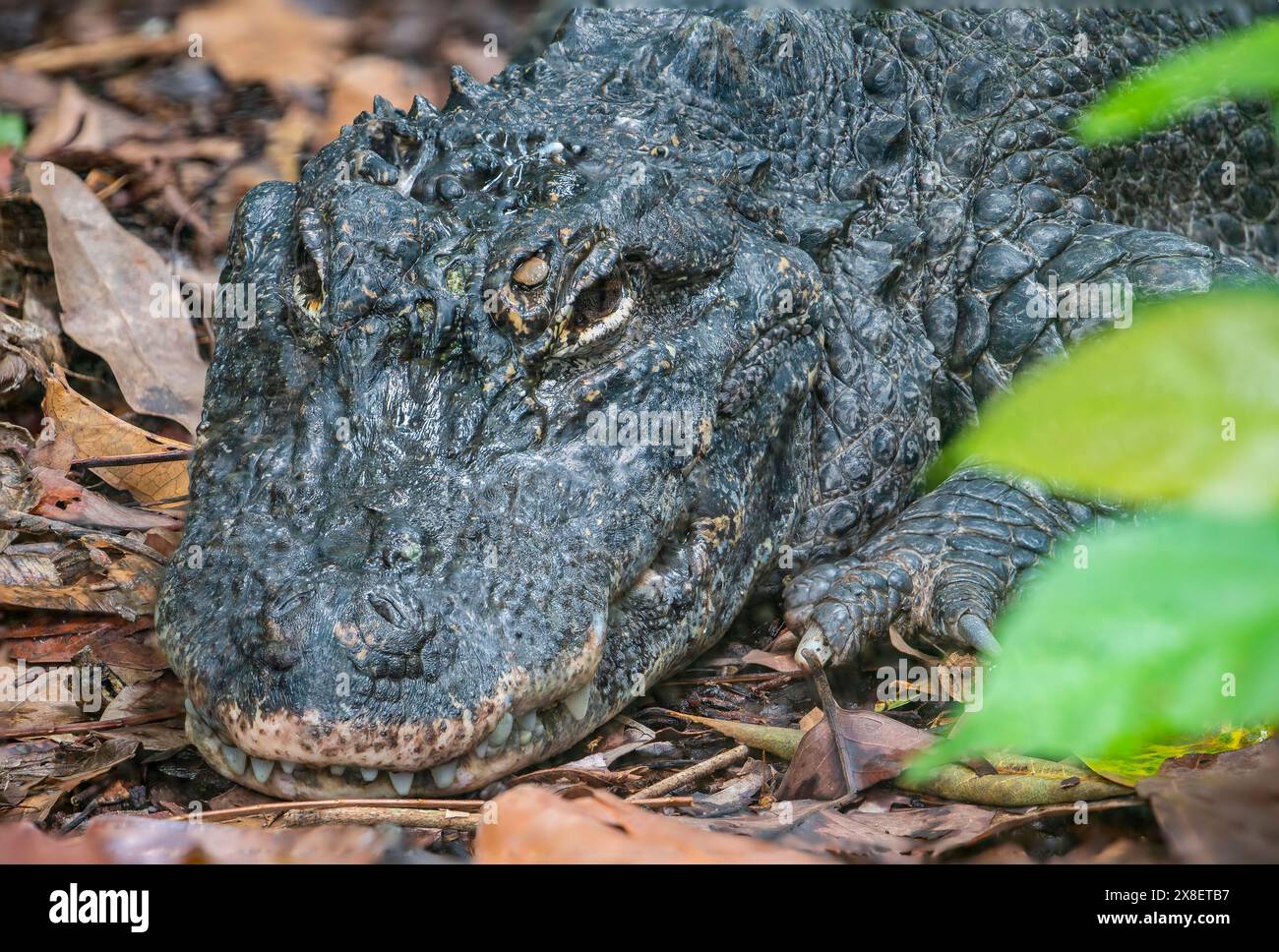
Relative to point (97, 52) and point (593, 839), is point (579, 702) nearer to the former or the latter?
point (593, 839)

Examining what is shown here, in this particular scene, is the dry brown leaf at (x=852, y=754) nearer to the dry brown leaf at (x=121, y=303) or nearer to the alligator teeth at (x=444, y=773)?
the alligator teeth at (x=444, y=773)

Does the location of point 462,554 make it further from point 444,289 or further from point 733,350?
point 733,350

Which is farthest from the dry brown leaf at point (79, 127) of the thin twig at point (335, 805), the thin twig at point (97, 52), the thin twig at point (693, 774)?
the thin twig at point (693, 774)

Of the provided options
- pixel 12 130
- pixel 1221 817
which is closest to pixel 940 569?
pixel 1221 817

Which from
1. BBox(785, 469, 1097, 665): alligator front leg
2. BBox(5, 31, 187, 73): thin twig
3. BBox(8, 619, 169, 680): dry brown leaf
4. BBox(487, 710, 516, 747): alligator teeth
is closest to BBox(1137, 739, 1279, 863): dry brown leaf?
BBox(487, 710, 516, 747): alligator teeth

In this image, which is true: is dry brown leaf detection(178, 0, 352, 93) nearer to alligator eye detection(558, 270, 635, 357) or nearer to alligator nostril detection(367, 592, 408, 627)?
alligator eye detection(558, 270, 635, 357)
